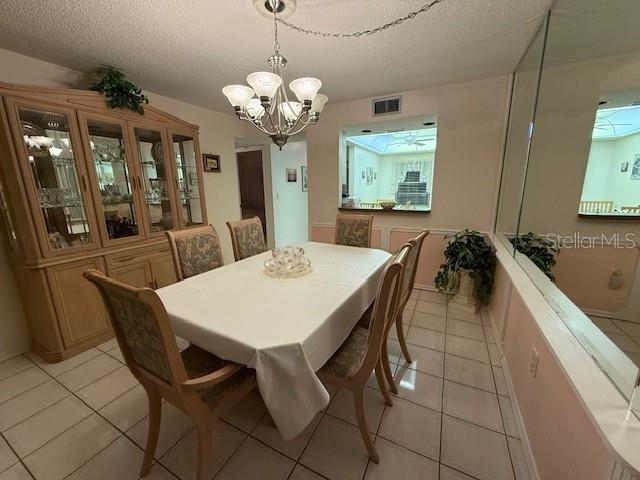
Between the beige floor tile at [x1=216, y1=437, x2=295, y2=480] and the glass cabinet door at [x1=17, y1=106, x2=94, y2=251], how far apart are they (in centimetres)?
192

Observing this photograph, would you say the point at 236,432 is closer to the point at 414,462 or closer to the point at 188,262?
the point at 414,462

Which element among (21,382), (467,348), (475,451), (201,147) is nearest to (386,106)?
(201,147)

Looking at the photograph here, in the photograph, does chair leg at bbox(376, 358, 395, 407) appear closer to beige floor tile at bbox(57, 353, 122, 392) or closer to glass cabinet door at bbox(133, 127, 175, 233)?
beige floor tile at bbox(57, 353, 122, 392)

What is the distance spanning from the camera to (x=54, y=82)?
6.93ft

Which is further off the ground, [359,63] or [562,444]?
[359,63]

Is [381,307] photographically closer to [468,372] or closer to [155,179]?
[468,372]

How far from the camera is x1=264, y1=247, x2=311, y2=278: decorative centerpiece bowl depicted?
1.69m

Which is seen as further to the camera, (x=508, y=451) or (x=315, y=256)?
(x=315, y=256)

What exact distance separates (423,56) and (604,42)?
3.65 ft

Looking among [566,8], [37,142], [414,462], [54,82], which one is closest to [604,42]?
[566,8]

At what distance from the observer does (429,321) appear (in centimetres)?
247

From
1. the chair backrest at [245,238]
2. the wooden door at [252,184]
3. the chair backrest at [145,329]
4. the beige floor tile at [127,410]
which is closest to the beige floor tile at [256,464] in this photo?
the chair backrest at [145,329]

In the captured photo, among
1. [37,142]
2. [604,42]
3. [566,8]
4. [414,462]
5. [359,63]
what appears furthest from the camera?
[359,63]

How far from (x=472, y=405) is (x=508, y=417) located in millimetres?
174
